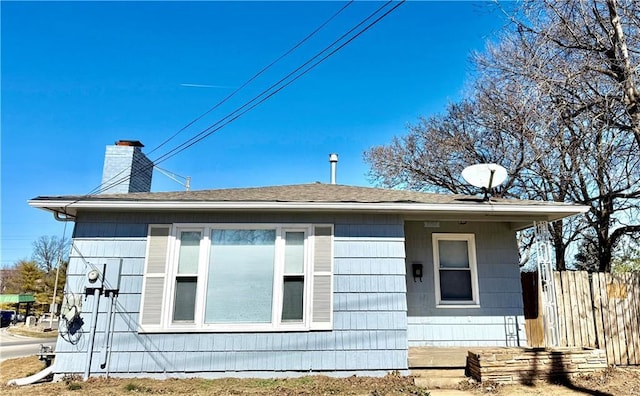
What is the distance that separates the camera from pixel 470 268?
6566 mm

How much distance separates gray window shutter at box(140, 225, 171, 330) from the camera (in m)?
5.41

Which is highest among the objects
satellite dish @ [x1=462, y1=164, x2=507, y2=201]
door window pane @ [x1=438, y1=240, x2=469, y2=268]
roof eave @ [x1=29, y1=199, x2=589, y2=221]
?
satellite dish @ [x1=462, y1=164, x2=507, y2=201]

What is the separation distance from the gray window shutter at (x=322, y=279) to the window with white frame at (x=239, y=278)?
0.01 meters

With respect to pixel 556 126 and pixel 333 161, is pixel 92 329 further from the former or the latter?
pixel 556 126

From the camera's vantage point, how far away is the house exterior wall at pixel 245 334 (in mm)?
5309

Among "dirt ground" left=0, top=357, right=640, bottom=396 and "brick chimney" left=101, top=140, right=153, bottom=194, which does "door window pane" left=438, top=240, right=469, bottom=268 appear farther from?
"brick chimney" left=101, top=140, right=153, bottom=194

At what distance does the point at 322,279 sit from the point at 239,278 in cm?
126

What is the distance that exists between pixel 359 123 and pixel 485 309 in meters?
9.85

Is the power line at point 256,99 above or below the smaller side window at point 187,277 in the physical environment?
above

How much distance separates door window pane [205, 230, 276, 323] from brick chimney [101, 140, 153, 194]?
2.77 m

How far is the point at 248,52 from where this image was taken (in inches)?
411

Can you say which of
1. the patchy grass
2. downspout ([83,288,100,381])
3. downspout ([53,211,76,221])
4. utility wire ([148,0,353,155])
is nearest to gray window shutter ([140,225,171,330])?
downspout ([83,288,100,381])

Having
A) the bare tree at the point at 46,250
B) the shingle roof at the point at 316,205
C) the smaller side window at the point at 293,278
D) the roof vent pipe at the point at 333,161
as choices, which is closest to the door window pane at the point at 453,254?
the shingle roof at the point at 316,205

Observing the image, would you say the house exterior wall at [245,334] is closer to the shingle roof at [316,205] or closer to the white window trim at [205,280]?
the white window trim at [205,280]
